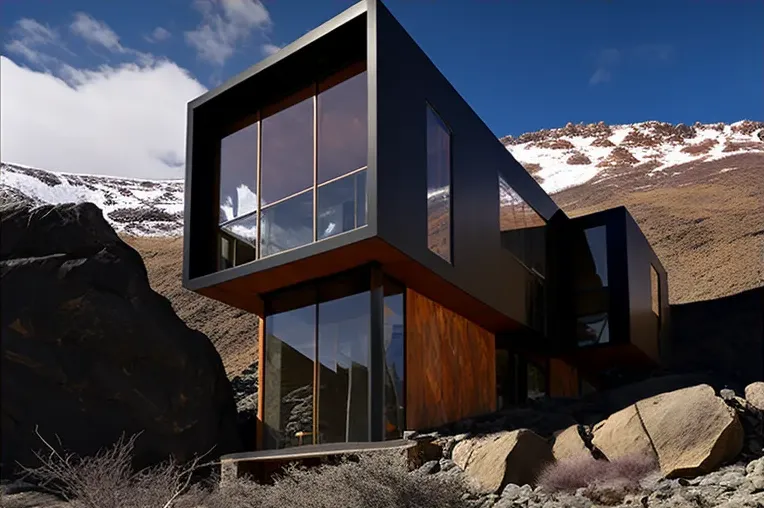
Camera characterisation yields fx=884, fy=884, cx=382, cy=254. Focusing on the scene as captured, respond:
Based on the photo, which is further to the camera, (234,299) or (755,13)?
(755,13)

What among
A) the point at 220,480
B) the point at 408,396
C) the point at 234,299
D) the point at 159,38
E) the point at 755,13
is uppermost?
the point at 755,13

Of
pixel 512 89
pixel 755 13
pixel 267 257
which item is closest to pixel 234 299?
pixel 267 257

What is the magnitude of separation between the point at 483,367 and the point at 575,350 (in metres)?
3.21

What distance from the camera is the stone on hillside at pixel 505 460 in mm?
10258

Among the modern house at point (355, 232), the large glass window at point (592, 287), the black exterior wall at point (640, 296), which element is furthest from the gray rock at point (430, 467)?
the black exterior wall at point (640, 296)

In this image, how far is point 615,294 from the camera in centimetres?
1800

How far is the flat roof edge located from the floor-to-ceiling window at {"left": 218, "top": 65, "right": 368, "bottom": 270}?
645mm

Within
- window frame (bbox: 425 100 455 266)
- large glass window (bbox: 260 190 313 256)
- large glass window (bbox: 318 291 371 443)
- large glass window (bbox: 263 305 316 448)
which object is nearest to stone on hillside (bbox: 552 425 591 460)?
large glass window (bbox: 318 291 371 443)

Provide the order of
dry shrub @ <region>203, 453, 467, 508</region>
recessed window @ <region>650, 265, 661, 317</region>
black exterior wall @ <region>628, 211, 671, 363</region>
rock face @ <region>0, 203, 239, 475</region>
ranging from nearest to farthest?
1. dry shrub @ <region>203, 453, 467, 508</region>
2. rock face @ <region>0, 203, 239, 475</region>
3. black exterior wall @ <region>628, 211, 671, 363</region>
4. recessed window @ <region>650, 265, 661, 317</region>

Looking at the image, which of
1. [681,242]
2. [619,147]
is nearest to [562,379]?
[681,242]

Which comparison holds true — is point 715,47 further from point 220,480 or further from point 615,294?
point 220,480

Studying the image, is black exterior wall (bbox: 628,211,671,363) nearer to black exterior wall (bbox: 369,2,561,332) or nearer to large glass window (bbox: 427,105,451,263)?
black exterior wall (bbox: 369,2,561,332)

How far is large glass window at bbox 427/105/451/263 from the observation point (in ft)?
41.0

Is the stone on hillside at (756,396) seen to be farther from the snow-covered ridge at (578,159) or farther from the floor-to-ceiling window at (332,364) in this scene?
the snow-covered ridge at (578,159)
